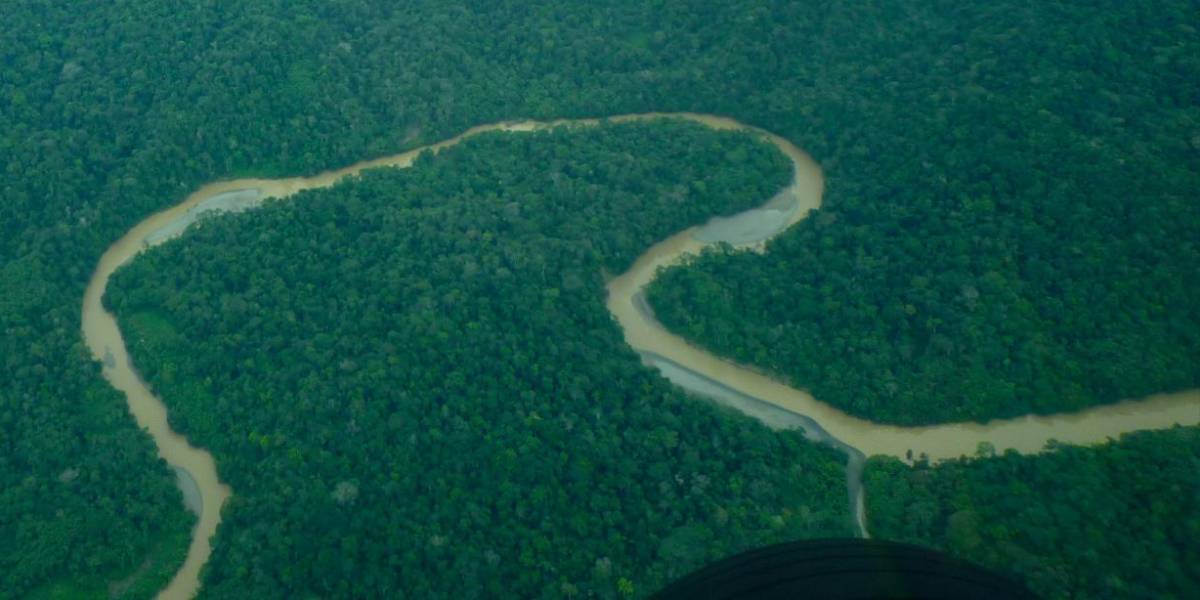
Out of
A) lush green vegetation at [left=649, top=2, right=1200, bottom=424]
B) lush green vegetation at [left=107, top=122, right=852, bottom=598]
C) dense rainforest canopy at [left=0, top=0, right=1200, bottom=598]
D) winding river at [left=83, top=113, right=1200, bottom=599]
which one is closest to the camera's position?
lush green vegetation at [left=107, top=122, right=852, bottom=598]

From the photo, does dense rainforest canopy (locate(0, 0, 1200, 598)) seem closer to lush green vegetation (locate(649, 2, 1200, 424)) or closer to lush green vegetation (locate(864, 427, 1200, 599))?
lush green vegetation (locate(649, 2, 1200, 424))

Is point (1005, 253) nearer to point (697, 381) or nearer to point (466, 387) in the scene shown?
point (697, 381)

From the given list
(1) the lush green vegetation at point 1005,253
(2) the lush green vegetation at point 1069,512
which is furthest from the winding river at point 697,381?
(2) the lush green vegetation at point 1069,512

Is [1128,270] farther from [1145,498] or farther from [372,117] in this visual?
[372,117]

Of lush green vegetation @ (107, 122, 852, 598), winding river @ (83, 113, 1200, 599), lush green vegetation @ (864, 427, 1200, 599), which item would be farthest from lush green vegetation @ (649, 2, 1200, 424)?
lush green vegetation @ (107, 122, 852, 598)

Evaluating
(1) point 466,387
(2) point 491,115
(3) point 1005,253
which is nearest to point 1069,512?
(3) point 1005,253

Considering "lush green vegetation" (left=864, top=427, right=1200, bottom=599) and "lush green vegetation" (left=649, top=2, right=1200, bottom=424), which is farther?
"lush green vegetation" (left=649, top=2, right=1200, bottom=424)
